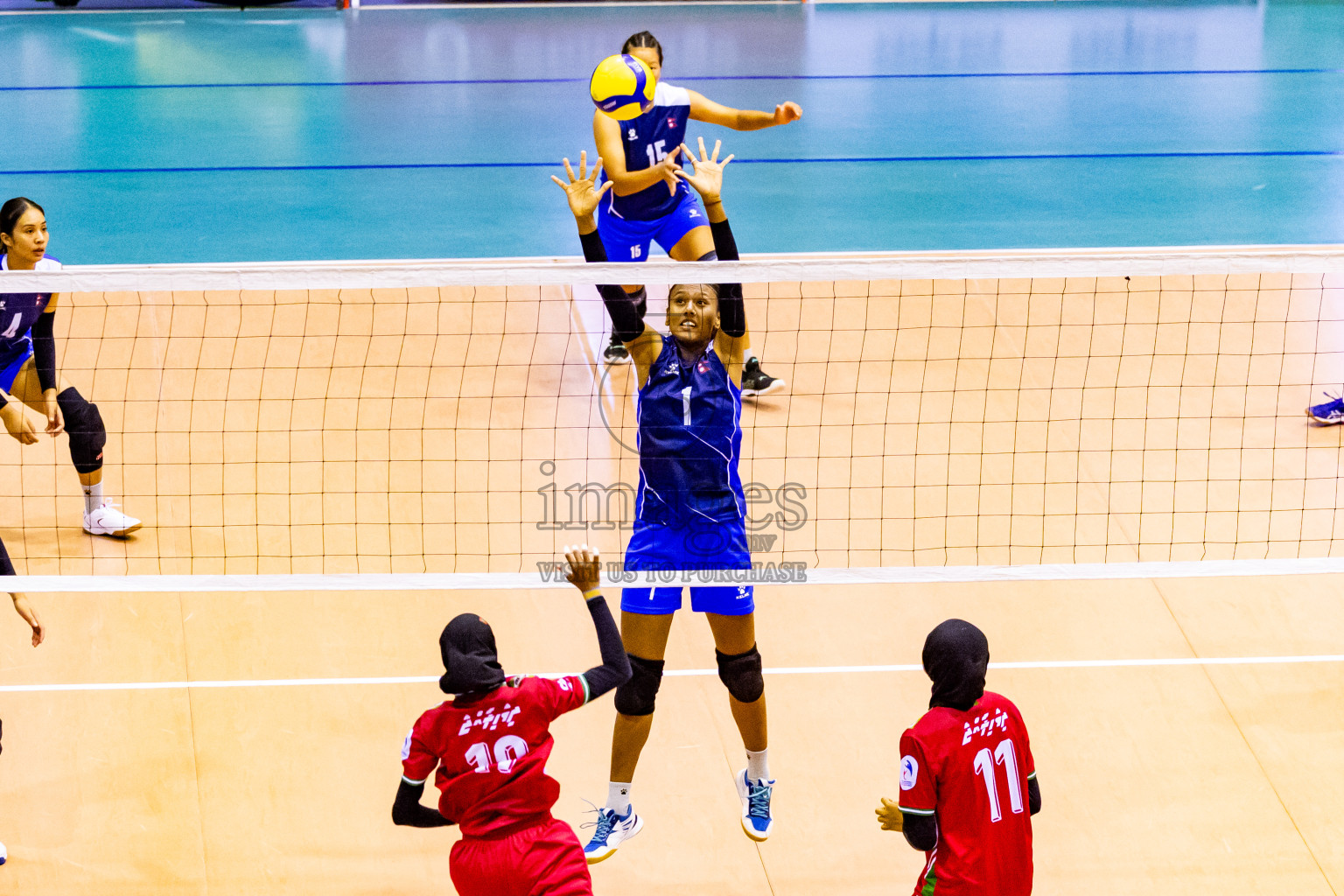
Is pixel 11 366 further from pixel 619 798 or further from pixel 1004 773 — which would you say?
pixel 1004 773

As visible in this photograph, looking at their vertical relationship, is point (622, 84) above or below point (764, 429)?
above

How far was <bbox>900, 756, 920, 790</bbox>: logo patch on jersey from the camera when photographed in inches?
134

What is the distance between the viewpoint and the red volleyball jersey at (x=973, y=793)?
341 centimetres

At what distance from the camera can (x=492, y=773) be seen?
3477 millimetres

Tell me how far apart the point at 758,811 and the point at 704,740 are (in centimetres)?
53

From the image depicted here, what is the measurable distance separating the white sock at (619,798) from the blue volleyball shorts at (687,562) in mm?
638

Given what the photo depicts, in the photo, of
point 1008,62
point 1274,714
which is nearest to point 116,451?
point 1274,714

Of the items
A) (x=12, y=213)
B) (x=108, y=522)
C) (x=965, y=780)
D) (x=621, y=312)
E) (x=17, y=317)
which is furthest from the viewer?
(x=108, y=522)

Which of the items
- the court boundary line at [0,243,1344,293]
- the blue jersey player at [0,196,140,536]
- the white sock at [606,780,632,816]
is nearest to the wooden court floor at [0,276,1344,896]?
the white sock at [606,780,632,816]

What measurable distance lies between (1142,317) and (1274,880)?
15.2ft

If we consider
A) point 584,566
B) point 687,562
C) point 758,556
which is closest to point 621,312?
point 687,562

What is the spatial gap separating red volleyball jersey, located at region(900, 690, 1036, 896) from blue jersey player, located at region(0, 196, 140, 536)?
147 inches

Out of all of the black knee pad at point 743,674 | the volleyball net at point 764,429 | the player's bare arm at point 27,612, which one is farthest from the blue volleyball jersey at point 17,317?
the black knee pad at point 743,674

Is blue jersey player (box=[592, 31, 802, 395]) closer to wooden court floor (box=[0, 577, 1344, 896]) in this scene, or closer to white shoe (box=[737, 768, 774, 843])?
wooden court floor (box=[0, 577, 1344, 896])
